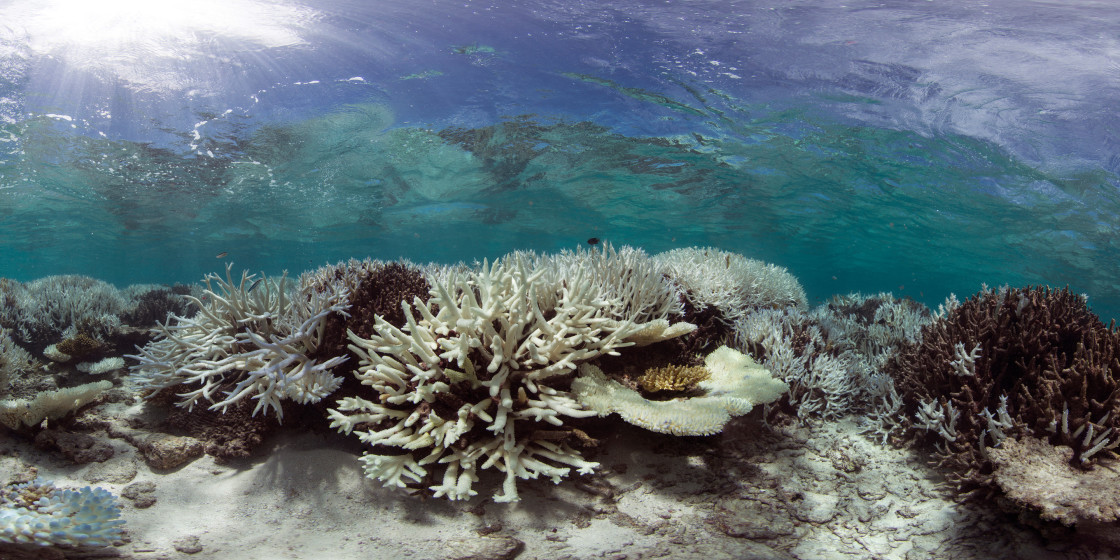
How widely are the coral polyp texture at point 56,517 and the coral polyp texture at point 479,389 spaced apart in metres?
1.32

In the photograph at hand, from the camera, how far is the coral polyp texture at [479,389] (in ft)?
11.1

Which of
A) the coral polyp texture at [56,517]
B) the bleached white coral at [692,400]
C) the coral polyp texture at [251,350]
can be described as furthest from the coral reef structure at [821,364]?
the coral polyp texture at [56,517]

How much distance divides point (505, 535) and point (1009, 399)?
3993mm

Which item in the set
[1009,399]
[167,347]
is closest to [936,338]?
[1009,399]

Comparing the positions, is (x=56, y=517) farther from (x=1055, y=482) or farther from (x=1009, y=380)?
(x=1009, y=380)

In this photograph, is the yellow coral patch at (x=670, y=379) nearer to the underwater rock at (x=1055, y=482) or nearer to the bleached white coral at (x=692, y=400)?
the bleached white coral at (x=692, y=400)

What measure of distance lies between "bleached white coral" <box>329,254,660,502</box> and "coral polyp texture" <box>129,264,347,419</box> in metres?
0.65

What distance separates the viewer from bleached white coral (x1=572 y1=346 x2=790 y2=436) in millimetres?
3359

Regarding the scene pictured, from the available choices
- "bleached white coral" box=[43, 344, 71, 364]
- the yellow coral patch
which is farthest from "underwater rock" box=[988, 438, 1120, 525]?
"bleached white coral" box=[43, 344, 71, 364]

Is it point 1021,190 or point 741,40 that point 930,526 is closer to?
point 741,40

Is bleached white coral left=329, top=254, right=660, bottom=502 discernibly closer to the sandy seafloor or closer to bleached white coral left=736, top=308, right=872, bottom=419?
→ the sandy seafloor

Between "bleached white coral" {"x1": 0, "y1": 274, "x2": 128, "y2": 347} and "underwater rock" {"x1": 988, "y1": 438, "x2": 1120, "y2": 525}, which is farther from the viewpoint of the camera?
"bleached white coral" {"x1": 0, "y1": 274, "x2": 128, "y2": 347}

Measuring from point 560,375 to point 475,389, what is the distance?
27.5 inches

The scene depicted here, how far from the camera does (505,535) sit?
3139mm
